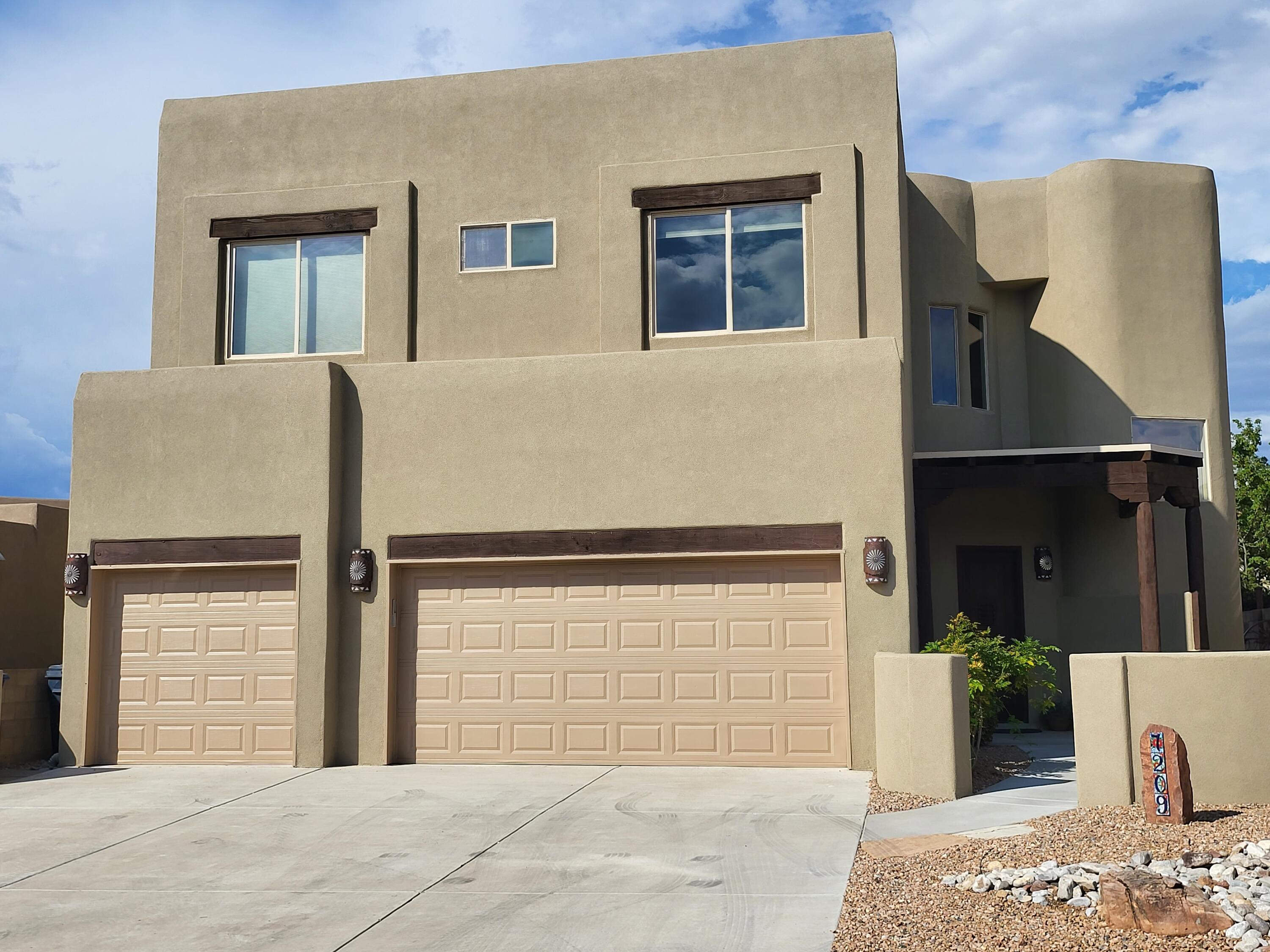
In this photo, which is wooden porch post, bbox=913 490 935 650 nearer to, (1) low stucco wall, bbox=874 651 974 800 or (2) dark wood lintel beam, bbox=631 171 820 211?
(1) low stucco wall, bbox=874 651 974 800

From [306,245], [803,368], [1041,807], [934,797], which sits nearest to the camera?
[1041,807]

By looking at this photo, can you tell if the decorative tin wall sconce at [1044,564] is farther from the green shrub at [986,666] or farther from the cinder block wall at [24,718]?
the cinder block wall at [24,718]

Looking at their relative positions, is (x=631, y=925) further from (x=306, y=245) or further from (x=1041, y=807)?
(x=306, y=245)

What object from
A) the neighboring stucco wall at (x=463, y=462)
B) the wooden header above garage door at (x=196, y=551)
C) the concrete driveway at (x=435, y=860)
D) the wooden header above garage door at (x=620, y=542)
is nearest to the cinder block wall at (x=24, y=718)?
the neighboring stucco wall at (x=463, y=462)

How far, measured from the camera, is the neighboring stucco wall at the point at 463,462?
12.5 metres

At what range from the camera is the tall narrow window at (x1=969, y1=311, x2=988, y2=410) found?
17641mm

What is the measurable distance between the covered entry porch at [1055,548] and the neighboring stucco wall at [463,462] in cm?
304

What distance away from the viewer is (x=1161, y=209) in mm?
16906

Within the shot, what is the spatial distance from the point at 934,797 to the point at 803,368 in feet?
15.2

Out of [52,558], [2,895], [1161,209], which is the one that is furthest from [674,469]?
[52,558]

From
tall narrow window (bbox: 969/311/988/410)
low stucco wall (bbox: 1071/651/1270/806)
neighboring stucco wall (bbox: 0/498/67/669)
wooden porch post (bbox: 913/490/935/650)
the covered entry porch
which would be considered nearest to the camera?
low stucco wall (bbox: 1071/651/1270/806)

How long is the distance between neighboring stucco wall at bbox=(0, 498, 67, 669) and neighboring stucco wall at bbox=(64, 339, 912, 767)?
512 cm

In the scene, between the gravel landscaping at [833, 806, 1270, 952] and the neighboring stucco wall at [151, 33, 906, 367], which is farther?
the neighboring stucco wall at [151, 33, 906, 367]

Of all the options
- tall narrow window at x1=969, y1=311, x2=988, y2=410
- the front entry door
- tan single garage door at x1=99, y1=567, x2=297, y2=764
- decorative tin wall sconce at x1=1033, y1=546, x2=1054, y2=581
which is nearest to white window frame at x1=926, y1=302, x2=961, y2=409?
tall narrow window at x1=969, y1=311, x2=988, y2=410
